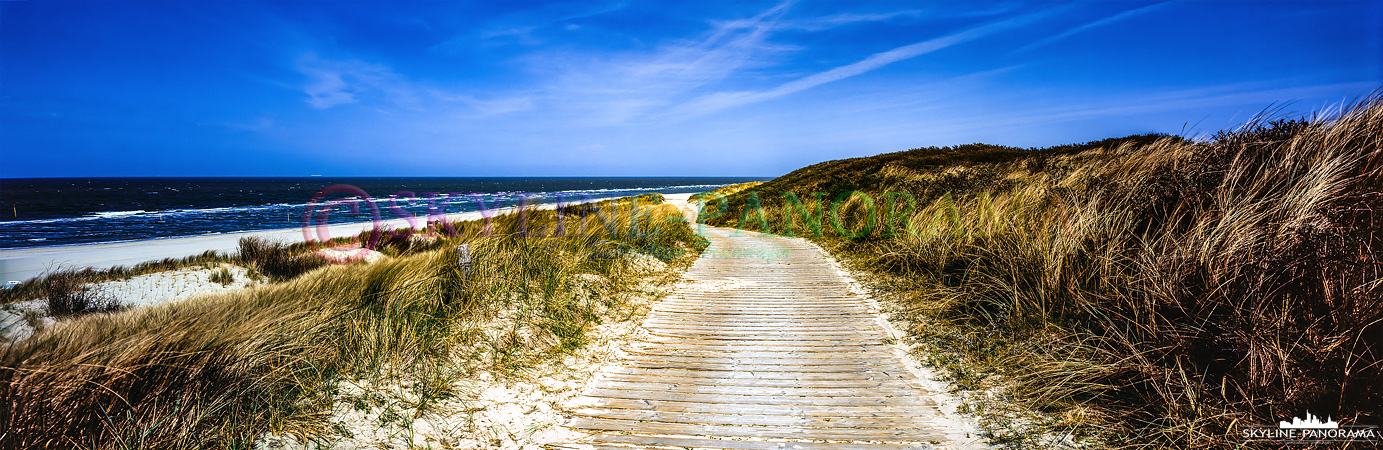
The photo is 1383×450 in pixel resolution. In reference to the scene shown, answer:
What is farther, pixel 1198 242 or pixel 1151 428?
pixel 1198 242

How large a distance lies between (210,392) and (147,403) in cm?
25

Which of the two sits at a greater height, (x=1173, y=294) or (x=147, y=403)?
(x=1173, y=294)

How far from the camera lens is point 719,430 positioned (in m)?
3.42

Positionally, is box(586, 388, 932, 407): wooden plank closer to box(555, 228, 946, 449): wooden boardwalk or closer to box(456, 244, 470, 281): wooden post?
box(555, 228, 946, 449): wooden boardwalk

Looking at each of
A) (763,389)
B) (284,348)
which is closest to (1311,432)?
(763,389)

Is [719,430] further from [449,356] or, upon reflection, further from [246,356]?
[246,356]

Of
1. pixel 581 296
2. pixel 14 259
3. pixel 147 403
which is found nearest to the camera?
pixel 147 403

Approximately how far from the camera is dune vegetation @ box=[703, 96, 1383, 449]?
2621 millimetres

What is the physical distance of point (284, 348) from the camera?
11.0ft

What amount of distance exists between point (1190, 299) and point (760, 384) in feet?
9.67

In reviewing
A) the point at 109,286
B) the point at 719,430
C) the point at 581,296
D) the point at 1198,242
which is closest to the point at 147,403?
the point at 719,430

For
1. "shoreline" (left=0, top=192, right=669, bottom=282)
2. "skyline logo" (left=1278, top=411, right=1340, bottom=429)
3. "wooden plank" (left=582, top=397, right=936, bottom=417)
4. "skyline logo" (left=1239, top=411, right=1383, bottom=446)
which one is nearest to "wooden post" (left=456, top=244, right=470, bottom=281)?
"wooden plank" (left=582, top=397, right=936, bottom=417)

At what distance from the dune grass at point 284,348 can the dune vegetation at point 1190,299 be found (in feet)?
12.8

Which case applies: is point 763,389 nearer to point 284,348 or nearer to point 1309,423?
point 1309,423
